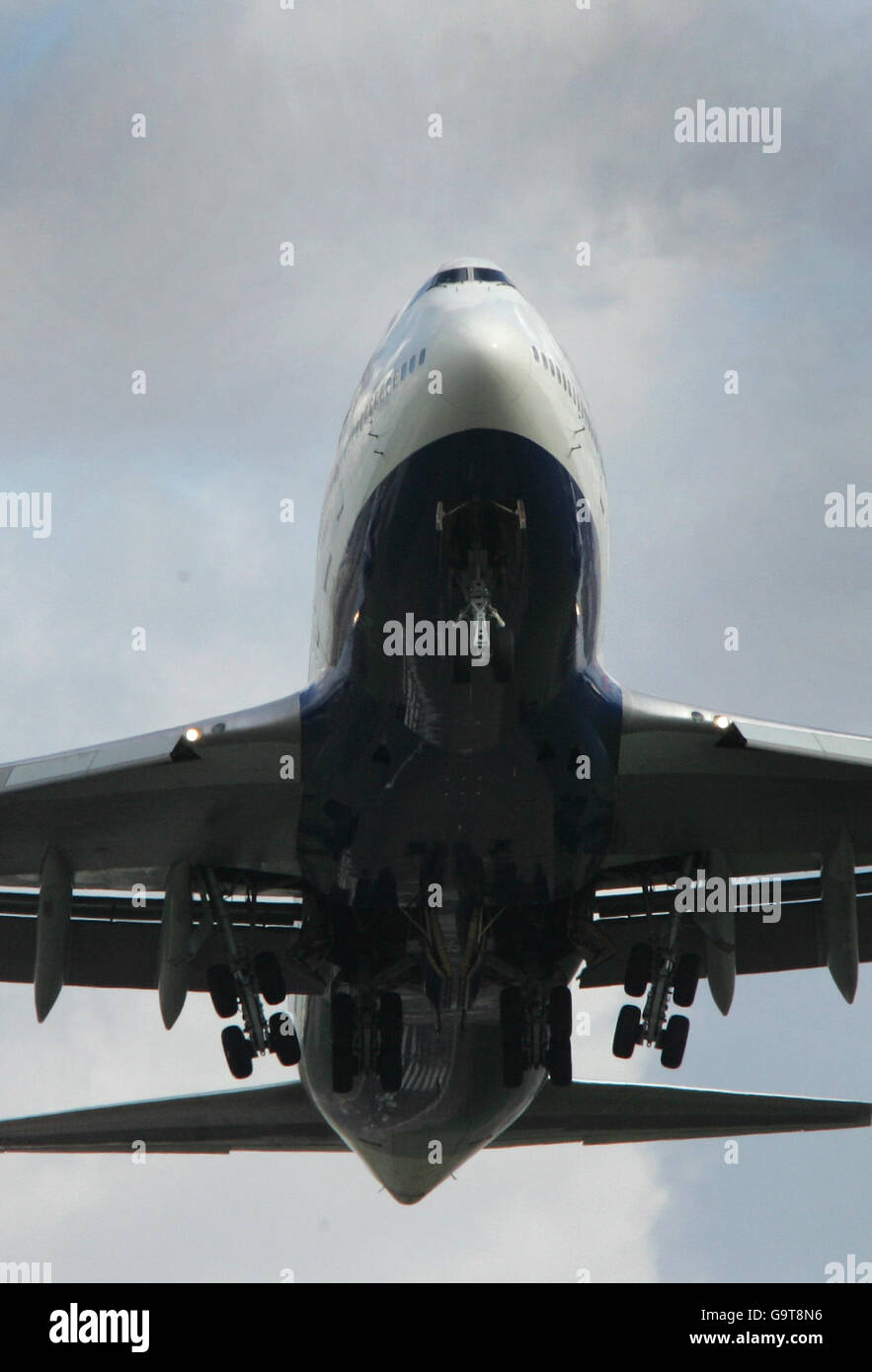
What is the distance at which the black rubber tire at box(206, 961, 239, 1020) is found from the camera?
21.2 meters

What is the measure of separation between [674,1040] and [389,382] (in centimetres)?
930

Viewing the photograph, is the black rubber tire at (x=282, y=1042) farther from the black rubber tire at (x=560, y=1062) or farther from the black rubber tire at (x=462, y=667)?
the black rubber tire at (x=462, y=667)

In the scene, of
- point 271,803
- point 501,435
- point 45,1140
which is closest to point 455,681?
point 501,435

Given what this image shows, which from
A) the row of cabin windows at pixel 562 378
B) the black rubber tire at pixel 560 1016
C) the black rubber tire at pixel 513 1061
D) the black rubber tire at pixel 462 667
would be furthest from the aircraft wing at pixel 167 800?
the row of cabin windows at pixel 562 378

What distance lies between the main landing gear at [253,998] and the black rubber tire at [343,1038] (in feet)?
1.92

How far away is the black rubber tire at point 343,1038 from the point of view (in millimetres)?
21625

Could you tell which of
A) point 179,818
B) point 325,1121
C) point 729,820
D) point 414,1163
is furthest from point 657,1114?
point 179,818

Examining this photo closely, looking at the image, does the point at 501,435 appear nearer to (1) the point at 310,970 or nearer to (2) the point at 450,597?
(2) the point at 450,597

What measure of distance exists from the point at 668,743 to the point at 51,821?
750 cm

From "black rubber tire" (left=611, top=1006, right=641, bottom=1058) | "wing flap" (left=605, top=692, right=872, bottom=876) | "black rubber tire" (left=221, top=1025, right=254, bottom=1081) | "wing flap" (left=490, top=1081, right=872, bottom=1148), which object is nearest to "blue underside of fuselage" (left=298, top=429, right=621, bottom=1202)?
"wing flap" (left=605, top=692, right=872, bottom=876)

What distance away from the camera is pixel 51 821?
69.2 ft

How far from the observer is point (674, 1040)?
21891 mm

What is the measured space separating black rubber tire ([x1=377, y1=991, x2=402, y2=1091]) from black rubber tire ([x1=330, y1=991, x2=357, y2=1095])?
14.1 inches

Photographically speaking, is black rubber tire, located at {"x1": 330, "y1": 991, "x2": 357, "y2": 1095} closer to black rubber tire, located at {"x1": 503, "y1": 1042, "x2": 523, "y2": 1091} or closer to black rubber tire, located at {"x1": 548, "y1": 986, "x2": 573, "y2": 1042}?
black rubber tire, located at {"x1": 503, "y1": 1042, "x2": 523, "y2": 1091}
